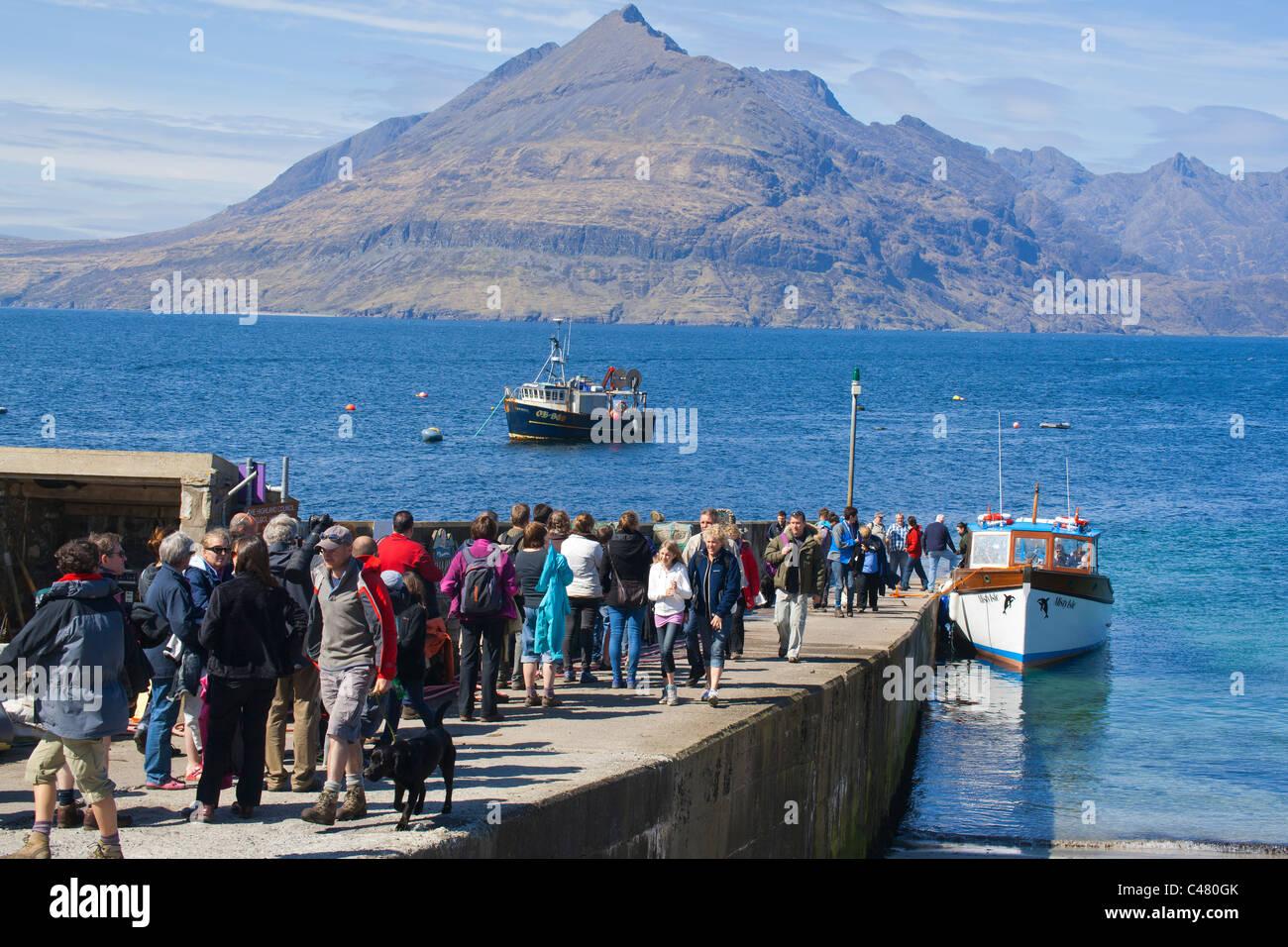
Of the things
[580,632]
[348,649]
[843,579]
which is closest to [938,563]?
[843,579]

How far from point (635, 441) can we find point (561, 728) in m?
74.2

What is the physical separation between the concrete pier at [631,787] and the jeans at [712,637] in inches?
17.2

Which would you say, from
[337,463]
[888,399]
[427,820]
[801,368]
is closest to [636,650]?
[427,820]

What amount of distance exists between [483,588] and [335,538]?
3.15m

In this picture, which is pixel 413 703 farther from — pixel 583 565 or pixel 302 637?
pixel 583 565

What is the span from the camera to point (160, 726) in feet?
26.7

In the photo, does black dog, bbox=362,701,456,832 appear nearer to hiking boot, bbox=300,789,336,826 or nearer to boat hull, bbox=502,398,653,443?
hiking boot, bbox=300,789,336,826

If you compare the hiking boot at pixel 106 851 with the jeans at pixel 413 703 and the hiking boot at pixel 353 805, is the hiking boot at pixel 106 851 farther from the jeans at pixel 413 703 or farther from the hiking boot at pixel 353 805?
the jeans at pixel 413 703

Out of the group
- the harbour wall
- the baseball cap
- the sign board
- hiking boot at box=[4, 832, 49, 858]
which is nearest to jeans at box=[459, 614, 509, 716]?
the harbour wall

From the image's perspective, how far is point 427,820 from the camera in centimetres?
733

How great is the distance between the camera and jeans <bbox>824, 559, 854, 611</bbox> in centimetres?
2003

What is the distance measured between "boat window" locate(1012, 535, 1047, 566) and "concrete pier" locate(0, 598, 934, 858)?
11.5m

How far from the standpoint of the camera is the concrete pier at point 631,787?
7.20 metres
